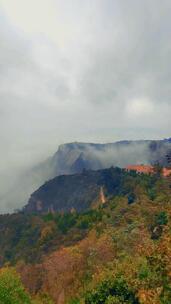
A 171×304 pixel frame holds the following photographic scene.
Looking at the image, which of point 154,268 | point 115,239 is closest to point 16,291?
point 154,268

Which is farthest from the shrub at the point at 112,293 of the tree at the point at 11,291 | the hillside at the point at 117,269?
the tree at the point at 11,291

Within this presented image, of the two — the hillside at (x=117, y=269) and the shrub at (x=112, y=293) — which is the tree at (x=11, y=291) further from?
the shrub at (x=112, y=293)

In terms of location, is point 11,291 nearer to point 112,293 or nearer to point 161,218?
point 112,293

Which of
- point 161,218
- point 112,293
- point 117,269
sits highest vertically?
point 117,269

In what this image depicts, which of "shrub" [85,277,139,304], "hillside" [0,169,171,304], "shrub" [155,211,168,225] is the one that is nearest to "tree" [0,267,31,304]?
"hillside" [0,169,171,304]

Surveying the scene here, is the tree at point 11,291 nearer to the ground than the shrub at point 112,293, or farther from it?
nearer to the ground

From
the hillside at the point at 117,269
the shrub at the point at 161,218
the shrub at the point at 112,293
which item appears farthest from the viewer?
the shrub at the point at 161,218

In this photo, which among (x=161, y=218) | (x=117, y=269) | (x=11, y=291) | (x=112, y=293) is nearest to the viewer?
(x=112, y=293)

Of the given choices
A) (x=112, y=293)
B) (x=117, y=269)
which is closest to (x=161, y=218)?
(x=117, y=269)

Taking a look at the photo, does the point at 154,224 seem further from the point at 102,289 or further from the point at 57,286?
the point at 102,289

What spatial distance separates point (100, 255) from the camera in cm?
14050

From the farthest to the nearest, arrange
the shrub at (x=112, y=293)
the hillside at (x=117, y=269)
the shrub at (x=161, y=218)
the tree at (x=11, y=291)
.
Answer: the shrub at (x=161, y=218)
the tree at (x=11, y=291)
the shrub at (x=112, y=293)
the hillside at (x=117, y=269)

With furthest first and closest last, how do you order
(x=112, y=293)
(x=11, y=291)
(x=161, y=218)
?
(x=161, y=218), (x=11, y=291), (x=112, y=293)

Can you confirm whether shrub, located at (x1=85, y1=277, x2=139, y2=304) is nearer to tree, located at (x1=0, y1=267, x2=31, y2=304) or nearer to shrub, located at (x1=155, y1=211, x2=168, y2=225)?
tree, located at (x1=0, y1=267, x2=31, y2=304)
